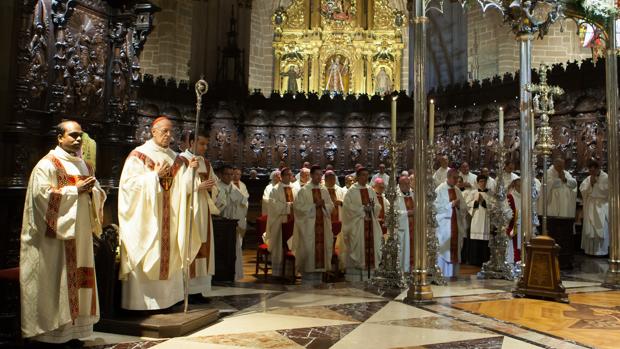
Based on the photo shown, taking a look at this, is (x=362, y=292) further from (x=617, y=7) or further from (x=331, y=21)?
(x=331, y=21)

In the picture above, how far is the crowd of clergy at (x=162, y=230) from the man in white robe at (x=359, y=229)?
17 millimetres

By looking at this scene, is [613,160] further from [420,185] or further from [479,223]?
[420,185]

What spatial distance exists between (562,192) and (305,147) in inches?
305

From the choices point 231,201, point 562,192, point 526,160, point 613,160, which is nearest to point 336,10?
point 562,192

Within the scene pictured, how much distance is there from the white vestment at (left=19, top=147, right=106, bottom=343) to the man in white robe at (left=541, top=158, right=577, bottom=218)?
10.8 metres

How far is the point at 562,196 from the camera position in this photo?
12383mm

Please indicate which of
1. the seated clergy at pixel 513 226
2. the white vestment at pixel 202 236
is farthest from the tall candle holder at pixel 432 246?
the white vestment at pixel 202 236

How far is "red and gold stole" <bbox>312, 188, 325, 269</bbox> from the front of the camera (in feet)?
29.0

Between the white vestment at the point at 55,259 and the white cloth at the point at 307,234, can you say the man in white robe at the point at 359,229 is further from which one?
the white vestment at the point at 55,259

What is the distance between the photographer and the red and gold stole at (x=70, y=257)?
4316 mm

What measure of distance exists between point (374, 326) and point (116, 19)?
6.01m

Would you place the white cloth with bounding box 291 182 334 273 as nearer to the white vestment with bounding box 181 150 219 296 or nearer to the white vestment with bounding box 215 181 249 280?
the white vestment with bounding box 215 181 249 280

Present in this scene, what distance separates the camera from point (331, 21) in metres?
19.9

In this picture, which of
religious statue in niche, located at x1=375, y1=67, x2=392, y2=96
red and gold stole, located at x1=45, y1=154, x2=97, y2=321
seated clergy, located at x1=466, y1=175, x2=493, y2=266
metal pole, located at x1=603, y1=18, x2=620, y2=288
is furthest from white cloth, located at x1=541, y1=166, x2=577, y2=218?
red and gold stole, located at x1=45, y1=154, x2=97, y2=321
